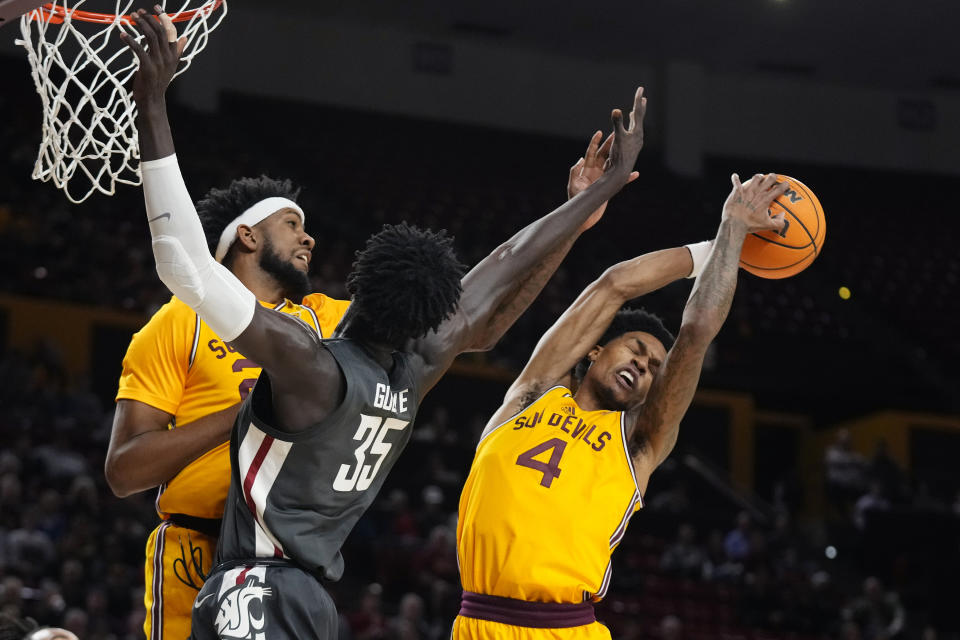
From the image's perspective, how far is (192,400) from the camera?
11.5ft

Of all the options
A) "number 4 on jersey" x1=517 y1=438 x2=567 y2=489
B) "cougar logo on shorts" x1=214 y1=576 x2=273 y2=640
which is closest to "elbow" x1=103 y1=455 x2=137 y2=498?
"cougar logo on shorts" x1=214 y1=576 x2=273 y2=640

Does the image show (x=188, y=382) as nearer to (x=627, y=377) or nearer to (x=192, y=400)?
(x=192, y=400)

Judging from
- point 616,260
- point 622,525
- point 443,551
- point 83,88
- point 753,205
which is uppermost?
point 616,260

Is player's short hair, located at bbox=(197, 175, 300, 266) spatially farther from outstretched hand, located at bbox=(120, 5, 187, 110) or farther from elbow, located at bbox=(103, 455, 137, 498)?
outstretched hand, located at bbox=(120, 5, 187, 110)

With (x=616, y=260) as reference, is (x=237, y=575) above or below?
below

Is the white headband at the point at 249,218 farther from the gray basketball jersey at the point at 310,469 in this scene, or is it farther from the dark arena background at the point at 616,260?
the dark arena background at the point at 616,260

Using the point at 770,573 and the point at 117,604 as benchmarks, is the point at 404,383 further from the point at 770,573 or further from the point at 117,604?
the point at 770,573

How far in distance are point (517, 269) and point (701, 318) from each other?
0.67 metres

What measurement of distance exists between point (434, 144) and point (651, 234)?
11.4 feet

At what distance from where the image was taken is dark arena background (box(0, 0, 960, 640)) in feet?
34.0

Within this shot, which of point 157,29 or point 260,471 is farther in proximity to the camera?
point 260,471

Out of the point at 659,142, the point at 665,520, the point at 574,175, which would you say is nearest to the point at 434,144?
the point at 659,142

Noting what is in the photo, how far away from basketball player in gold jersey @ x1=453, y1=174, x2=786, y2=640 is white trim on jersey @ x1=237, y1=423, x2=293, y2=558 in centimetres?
115

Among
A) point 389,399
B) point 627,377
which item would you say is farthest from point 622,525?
point 389,399
